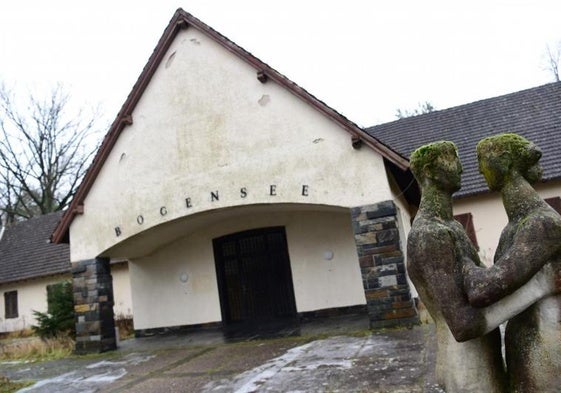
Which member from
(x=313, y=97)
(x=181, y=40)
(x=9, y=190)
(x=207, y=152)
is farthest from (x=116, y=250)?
(x=9, y=190)

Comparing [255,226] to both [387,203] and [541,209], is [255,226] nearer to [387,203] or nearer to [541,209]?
[387,203]

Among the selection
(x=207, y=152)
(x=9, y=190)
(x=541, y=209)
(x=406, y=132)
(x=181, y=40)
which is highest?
(x=9, y=190)

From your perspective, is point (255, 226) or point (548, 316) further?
point (255, 226)

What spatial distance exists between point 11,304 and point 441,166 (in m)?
21.3

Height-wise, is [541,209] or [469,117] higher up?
[469,117]

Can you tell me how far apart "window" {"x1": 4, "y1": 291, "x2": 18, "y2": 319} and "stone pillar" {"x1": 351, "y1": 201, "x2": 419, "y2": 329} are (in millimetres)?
16985

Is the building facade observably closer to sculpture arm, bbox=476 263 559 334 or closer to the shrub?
the shrub

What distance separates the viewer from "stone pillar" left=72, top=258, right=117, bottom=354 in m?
9.73

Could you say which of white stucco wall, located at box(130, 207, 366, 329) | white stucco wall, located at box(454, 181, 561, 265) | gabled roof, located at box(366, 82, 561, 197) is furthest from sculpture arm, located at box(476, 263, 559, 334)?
white stucco wall, located at box(454, 181, 561, 265)

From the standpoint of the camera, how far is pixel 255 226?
1180cm

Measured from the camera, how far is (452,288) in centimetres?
204

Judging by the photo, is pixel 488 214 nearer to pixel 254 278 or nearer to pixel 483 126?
pixel 483 126

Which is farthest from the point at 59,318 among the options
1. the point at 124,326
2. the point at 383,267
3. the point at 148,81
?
the point at 383,267

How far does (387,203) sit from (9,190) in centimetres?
2759
